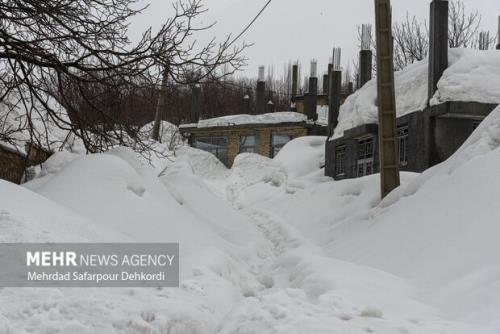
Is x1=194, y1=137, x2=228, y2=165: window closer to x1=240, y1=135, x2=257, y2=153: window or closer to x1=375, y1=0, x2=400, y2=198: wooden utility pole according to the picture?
x1=240, y1=135, x2=257, y2=153: window

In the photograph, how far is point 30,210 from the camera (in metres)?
4.61

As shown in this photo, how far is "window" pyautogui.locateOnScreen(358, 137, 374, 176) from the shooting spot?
17.1 m

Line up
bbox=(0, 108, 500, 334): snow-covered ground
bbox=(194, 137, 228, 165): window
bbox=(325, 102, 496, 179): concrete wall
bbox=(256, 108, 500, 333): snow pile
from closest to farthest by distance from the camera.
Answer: bbox=(0, 108, 500, 334): snow-covered ground, bbox=(256, 108, 500, 333): snow pile, bbox=(325, 102, 496, 179): concrete wall, bbox=(194, 137, 228, 165): window

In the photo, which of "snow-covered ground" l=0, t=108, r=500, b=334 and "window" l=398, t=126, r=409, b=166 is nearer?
"snow-covered ground" l=0, t=108, r=500, b=334

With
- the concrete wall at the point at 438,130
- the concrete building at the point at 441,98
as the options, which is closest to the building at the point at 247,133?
the concrete building at the point at 441,98

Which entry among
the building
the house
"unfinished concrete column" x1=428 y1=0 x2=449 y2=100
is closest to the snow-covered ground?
the house

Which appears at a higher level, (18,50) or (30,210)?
(18,50)

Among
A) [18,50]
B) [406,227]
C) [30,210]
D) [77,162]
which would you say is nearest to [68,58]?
[18,50]

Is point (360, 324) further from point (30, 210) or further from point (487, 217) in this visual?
point (30, 210)

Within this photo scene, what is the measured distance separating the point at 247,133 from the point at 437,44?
62.3ft

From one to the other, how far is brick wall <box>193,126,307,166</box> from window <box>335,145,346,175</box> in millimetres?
10781

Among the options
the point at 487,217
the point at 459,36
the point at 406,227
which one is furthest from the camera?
the point at 459,36

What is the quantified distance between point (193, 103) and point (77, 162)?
28.1 metres

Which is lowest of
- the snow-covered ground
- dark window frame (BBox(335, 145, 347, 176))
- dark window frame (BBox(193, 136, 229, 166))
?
the snow-covered ground
